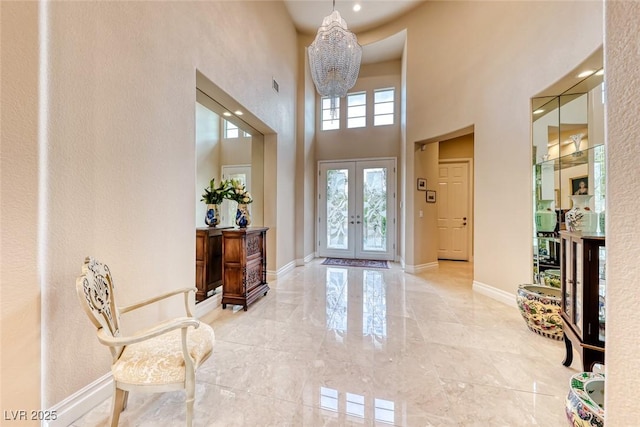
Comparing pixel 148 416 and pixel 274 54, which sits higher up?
pixel 274 54

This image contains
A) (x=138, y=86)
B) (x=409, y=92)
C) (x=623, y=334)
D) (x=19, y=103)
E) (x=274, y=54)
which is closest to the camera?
(x=623, y=334)

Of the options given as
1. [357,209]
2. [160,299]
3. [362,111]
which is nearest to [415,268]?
[357,209]

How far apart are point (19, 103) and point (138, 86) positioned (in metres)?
0.80

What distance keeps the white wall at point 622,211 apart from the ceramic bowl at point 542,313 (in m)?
2.03

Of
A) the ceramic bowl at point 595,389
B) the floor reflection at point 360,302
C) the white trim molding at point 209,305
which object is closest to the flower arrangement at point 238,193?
the white trim molding at point 209,305

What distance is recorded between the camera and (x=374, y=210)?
609 cm

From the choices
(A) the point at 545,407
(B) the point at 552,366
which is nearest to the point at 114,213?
(A) the point at 545,407

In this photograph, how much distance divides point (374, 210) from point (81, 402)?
5.49 m

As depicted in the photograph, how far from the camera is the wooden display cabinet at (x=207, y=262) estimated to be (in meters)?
3.08

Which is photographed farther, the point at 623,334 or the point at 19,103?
the point at 19,103

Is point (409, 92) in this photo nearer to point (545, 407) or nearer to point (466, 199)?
point (466, 199)

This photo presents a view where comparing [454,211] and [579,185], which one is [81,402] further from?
[454,211]

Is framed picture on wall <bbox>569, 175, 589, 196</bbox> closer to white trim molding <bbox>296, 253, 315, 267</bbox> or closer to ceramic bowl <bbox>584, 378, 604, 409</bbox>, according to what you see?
ceramic bowl <bbox>584, 378, 604, 409</bbox>

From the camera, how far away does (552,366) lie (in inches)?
76.6
